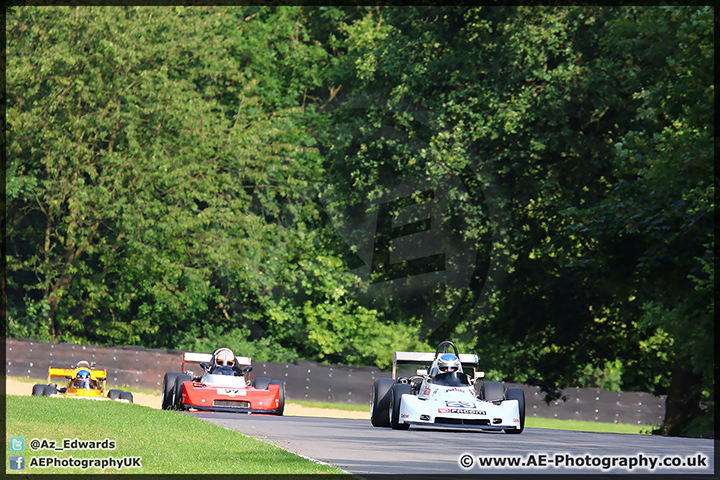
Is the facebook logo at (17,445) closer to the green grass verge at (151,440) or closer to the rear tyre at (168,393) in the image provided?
the green grass verge at (151,440)

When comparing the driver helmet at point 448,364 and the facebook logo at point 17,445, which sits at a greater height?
the driver helmet at point 448,364

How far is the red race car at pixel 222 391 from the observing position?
995 inches

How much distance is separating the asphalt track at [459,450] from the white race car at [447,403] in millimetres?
269

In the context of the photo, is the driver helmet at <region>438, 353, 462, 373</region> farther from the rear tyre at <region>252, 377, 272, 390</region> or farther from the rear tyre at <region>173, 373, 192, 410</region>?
the rear tyre at <region>173, 373, 192, 410</region>

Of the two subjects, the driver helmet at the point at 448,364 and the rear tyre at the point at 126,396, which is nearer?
the driver helmet at the point at 448,364

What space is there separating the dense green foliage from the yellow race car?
12.9m

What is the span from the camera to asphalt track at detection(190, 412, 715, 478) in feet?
46.1

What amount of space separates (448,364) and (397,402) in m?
1.31

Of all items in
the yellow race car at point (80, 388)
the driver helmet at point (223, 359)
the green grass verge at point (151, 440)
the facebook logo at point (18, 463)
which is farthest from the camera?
the yellow race car at point (80, 388)

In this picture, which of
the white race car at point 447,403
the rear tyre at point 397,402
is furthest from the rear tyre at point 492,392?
the rear tyre at point 397,402

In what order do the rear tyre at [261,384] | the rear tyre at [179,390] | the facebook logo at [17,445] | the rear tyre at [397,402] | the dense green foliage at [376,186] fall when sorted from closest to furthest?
the facebook logo at [17,445] → the rear tyre at [397,402] → the rear tyre at [179,390] → the rear tyre at [261,384] → the dense green foliage at [376,186]

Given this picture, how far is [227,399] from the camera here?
25250 mm

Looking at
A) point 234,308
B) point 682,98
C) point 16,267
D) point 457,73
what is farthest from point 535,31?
point 16,267

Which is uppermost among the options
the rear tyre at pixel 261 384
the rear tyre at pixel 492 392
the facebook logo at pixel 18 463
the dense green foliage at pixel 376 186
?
the dense green foliage at pixel 376 186
